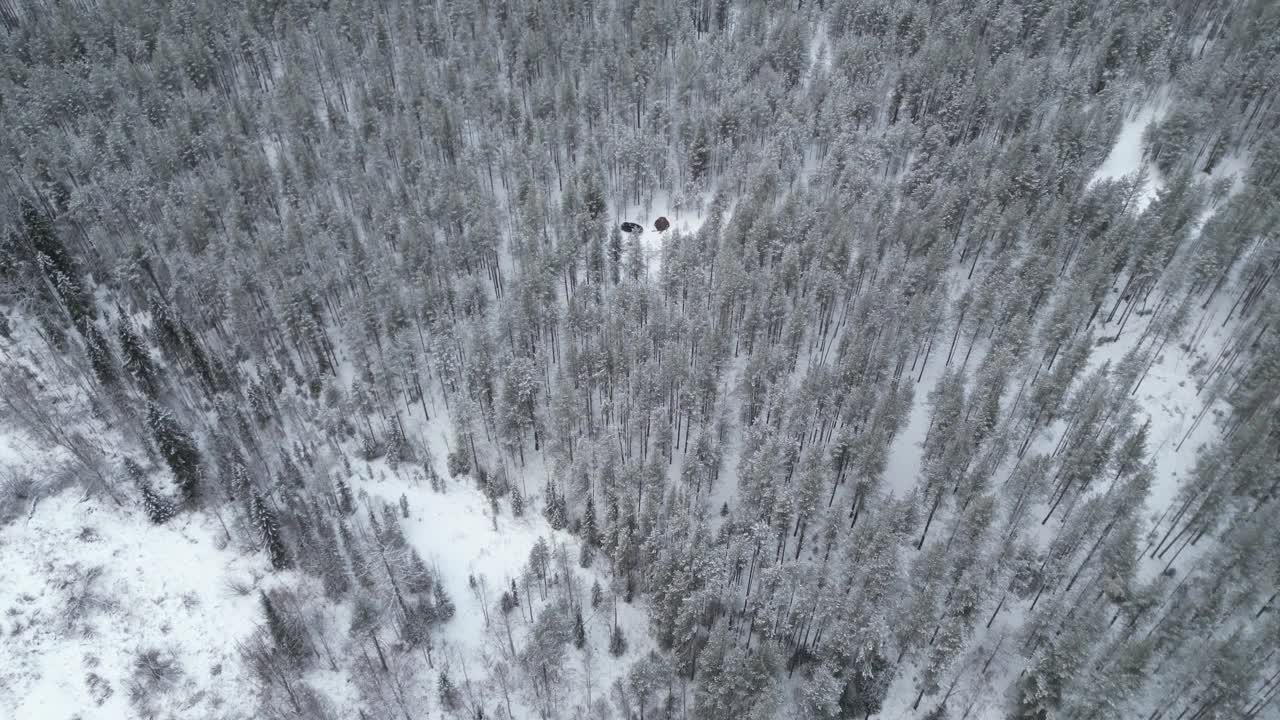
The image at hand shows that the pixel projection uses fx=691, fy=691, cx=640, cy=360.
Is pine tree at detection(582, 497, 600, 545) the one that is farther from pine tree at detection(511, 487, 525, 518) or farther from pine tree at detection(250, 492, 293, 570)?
pine tree at detection(250, 492, 293, 570)

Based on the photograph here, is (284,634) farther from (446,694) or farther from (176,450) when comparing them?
(176,450)

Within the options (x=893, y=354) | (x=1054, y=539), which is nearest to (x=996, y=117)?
(x=893, y=354)

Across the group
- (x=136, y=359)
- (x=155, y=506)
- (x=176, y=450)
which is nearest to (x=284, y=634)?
(x=155, y=506)

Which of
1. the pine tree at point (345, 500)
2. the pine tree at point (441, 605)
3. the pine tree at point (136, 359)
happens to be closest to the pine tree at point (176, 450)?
the pine tree at point (136, 359)

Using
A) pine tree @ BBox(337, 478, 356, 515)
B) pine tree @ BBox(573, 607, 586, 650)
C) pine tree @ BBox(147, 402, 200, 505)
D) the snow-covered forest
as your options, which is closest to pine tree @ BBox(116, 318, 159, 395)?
the snow-covered forest

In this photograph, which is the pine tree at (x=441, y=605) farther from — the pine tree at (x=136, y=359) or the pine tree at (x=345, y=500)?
the pine tree at (x=136, y=359)
